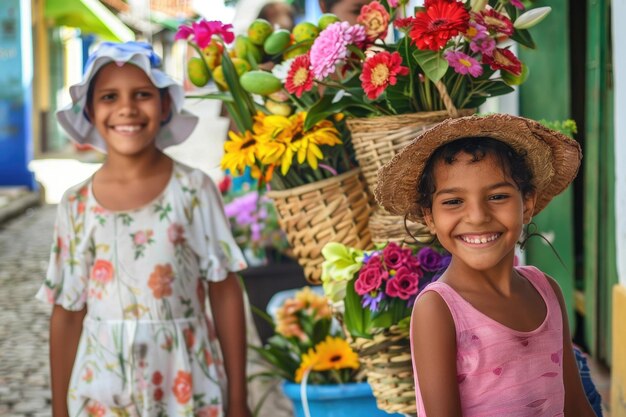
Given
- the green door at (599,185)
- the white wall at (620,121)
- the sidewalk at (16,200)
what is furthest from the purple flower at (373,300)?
the sidewalk at (16,200)

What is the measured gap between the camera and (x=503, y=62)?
241 centimetres

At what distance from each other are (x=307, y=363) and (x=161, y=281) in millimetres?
572

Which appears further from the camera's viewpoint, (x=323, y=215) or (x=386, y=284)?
(x=323, y=215)

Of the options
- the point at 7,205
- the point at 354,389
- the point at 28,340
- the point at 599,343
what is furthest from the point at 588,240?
the point at 7,205

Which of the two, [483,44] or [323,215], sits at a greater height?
[483,44]

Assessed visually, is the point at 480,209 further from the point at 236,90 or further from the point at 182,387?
the point at 182,387

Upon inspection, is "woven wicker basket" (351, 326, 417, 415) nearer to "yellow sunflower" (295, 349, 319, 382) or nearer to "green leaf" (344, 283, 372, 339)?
"green leaf" (344, 283, 372, 339)

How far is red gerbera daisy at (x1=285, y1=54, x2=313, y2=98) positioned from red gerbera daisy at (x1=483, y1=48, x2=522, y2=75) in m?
0.44

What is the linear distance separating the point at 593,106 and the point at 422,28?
298 centimetres

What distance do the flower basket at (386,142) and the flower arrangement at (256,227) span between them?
2632 millimetres

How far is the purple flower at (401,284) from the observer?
2.40 metres

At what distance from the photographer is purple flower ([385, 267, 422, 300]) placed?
2.40 metres

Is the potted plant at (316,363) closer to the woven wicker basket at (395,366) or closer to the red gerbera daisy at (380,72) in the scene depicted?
the woven wicker basket at (395,366)

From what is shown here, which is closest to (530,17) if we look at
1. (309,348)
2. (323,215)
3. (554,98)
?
(323,215)
